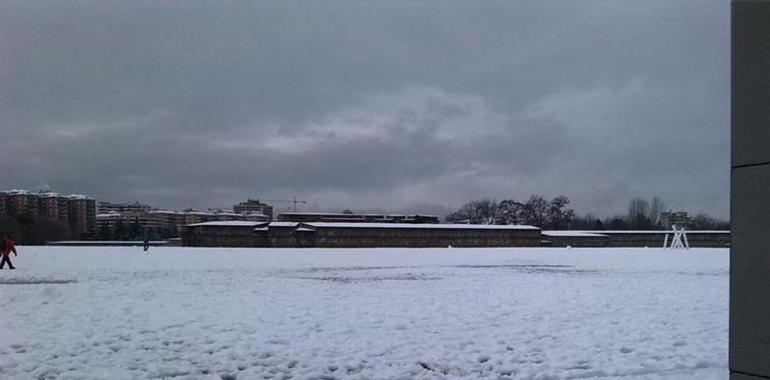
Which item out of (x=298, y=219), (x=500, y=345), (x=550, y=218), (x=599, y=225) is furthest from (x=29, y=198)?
(x=500, y=345)

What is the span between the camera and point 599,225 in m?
96.4

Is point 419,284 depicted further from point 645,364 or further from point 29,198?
point 29,198

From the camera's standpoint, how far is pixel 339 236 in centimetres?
6350

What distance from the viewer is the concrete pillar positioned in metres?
3.36

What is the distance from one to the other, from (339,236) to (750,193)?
60.6m

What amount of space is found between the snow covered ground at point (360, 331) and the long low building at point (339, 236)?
48098mm

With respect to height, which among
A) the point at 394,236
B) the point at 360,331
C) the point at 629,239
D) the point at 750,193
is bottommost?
the point at 629,239

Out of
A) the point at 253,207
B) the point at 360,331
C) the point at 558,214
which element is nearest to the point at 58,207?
the point at 253,207

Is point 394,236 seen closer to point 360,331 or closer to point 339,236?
point 339,236

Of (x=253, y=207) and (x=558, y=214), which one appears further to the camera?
(x=253, y=207)

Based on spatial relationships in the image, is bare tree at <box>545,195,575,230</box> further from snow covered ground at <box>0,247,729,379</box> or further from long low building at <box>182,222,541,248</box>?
snow covered ground at <box>0,247,729,379</box>

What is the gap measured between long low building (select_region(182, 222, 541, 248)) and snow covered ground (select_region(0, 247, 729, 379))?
4810 cm

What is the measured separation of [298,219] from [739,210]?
7976 centimetres

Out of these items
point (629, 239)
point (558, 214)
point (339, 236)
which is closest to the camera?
point (339, 236)
